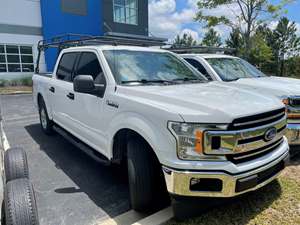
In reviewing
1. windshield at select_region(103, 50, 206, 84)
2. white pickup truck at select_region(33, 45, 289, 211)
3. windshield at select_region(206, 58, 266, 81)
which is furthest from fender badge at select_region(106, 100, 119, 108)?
windshield at select_region(206, 58, 266, 81)

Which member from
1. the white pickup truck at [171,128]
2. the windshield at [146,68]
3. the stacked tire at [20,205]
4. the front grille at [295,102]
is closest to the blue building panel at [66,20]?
the windshield at [146,68]

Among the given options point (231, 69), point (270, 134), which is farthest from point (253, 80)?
point (270, 134)

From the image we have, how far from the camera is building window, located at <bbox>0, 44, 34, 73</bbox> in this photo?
18.4 metres

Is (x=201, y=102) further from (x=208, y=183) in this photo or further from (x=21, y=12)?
(x=21, y=12)

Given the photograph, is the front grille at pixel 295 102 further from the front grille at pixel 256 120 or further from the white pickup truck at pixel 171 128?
the front grille at pixel 256 120

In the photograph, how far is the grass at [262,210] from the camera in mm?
2729

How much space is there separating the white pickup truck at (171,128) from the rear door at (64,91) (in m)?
0.47

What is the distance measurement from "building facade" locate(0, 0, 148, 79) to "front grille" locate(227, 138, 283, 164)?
19.4m

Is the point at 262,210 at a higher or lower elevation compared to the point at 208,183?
lower

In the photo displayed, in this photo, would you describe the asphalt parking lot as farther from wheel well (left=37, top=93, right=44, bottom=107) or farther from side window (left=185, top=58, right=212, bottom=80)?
side window (left=185, top=58, right=212, bottom=80)

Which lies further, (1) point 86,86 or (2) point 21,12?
(2) point 21,12

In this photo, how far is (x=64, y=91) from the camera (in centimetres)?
464

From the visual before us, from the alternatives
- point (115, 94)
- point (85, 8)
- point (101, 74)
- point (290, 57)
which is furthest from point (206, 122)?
point (290, 57)

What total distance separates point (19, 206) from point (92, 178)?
182 cm
